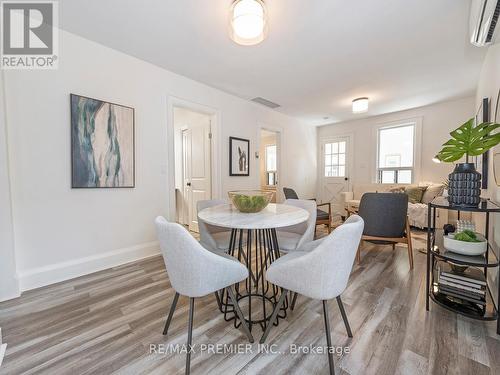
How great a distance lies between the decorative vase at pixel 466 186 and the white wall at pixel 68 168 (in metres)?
2.94

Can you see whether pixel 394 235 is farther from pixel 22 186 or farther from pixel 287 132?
pixel 22 186

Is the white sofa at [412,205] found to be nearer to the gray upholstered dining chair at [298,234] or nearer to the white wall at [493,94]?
the white wall at [493,94]

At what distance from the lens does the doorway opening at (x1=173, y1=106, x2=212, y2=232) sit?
3652 millimetres

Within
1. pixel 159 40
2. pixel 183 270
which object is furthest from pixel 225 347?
pixel 159 40

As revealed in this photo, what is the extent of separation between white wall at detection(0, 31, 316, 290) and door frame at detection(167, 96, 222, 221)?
0.12 ft

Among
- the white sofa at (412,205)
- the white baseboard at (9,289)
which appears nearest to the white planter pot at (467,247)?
the white sofa at (412,205)

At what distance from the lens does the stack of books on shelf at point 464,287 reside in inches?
61.4

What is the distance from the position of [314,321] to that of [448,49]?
10.6ft

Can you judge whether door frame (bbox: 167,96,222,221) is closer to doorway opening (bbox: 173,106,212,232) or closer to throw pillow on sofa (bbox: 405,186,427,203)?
doorway opening (bbox: 173,106,212,232)

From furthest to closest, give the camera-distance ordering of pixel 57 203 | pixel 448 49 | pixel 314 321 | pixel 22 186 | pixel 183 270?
1. pixel 448 49
2. pixel 57 203
3. pixel 22 186
4. pixel 314 321
5. pixel 183 270

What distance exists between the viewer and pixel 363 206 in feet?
8.33

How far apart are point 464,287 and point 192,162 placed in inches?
149

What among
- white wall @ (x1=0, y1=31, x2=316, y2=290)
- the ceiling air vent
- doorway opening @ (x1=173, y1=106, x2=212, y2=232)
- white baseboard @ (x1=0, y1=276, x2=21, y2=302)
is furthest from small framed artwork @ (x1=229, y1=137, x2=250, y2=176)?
white baseboard @ (x1=0, y1=276, x2=21, y2=302)

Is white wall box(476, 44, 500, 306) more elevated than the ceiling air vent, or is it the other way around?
the ceiling air vent
